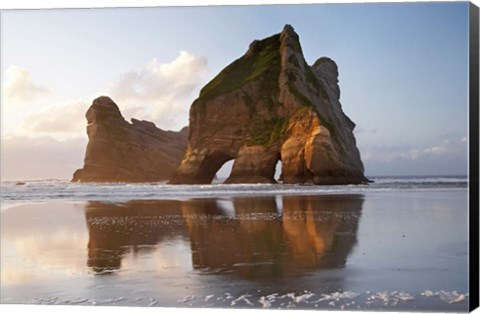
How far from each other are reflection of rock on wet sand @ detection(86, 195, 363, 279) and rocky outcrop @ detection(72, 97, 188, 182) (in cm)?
72

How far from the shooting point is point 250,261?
7.50m

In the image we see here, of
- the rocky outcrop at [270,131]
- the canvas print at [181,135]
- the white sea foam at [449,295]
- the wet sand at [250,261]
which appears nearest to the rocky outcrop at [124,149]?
the canvas print at [181,135]

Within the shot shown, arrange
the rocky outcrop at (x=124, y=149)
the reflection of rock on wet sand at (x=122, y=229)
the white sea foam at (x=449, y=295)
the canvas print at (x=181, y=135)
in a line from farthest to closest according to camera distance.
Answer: the rocky outcrop at (x=124, y=149)
the reflection of rock on wet sand at (x=122, y=229)
the canvas print at (x=181, y=135)
the white sea foam at (x=449, y=295)

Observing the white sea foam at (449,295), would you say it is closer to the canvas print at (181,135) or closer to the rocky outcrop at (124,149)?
the canvas print at (181,135)

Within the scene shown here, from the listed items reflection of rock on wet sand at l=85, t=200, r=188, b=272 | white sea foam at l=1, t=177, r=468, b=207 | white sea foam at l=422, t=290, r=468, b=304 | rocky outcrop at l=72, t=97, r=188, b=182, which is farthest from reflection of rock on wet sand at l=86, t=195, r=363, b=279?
white sea foam at l=422, t=290, r=468, b=304

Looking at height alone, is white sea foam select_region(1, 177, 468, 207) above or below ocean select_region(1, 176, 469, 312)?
above

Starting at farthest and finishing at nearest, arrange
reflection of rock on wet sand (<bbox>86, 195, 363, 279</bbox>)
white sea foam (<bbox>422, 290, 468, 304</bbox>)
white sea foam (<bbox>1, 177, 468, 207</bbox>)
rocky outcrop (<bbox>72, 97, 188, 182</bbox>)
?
rocky outcrop (<bbox>72, 97, 188, 182</bbox>) < white sea foam (<bbox>1, 177, 468, 207</bbox>) < reflection of rock on wet sand (<bbox>86, 195, 363, 279</bbox>) < white sea foam (<bbox>422, 290, 468, 304</bbox>)

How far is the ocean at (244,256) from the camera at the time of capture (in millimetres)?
6750

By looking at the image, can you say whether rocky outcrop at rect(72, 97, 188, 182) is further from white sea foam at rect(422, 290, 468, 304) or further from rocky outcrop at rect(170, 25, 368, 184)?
white sea foam at rect(422, 290, 468, 304)

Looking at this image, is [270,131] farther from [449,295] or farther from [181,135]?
[449,295]

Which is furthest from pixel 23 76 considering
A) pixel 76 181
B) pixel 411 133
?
pixel 411 133

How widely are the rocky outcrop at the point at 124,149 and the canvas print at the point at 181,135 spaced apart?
87mm

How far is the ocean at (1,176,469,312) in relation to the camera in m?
6.75

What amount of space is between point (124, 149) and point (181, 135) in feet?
8.04
